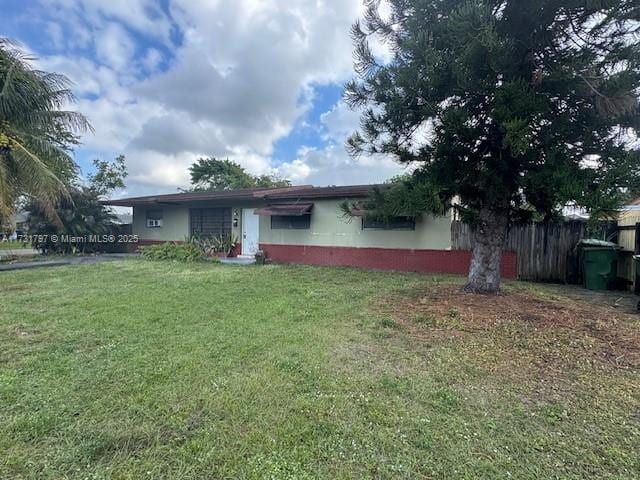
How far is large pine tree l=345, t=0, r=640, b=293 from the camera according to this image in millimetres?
4980

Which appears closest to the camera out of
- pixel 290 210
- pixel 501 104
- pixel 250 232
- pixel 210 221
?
pixel 501 104

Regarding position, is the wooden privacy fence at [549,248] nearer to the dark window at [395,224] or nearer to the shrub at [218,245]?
the dark window at [395,224]

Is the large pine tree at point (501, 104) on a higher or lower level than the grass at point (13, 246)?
higher

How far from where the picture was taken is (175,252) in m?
14.2

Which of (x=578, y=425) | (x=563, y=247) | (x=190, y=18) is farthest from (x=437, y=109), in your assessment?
(x=190, y=18)

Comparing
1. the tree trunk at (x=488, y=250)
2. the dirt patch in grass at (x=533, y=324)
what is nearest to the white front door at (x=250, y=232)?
the dirt patch in grass at (x=533, y=324)

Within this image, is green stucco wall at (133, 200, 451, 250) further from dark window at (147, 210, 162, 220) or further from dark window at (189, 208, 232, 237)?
dark window at (147, 210, 162, 220)

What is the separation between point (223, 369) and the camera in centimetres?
355

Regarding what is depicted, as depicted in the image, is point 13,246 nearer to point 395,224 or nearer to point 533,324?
point 395,224

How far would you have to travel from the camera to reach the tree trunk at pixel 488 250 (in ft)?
22.2

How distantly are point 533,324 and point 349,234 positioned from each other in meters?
7.57

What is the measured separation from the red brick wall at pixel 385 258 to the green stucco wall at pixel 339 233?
7.4 inches

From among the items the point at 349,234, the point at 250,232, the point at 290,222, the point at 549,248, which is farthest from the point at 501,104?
the point at 250,232

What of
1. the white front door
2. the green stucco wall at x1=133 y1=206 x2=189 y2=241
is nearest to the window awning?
the white front door
